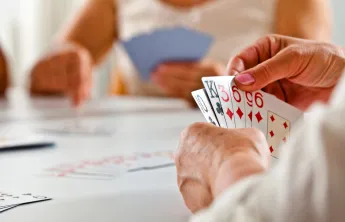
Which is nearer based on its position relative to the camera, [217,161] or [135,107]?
[217,161]

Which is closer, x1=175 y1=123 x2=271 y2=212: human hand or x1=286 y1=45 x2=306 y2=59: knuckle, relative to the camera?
x1=175 y1=123 x2=271 y2=212: human hand

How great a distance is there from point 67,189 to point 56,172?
0.39 ft

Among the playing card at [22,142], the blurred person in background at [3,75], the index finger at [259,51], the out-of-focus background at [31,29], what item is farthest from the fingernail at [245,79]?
the out-of-focus background at [31,29]

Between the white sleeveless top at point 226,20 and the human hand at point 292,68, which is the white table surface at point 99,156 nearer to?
the human hand at point 292,68

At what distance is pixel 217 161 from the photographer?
20.6 inches

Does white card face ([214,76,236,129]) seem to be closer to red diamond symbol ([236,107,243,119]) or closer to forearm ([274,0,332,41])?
red diamond symbol ([236,107,243,119])

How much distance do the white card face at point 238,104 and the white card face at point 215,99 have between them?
0.02 meters

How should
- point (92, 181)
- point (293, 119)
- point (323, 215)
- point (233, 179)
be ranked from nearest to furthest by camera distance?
point (323, 215), point (233, 179), point (293, 119), point (92, 181)

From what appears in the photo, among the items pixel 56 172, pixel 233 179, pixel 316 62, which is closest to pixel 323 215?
pixel 233 179

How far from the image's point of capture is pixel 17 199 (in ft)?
2.25

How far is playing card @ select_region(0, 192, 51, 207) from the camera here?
664mm

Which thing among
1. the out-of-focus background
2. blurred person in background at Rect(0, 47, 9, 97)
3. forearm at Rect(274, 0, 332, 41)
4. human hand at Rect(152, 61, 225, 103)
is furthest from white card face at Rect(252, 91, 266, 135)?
the out-of-focus background

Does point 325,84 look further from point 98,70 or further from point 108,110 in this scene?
point 98,70

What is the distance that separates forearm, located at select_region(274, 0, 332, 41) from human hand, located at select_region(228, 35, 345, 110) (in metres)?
1.22
